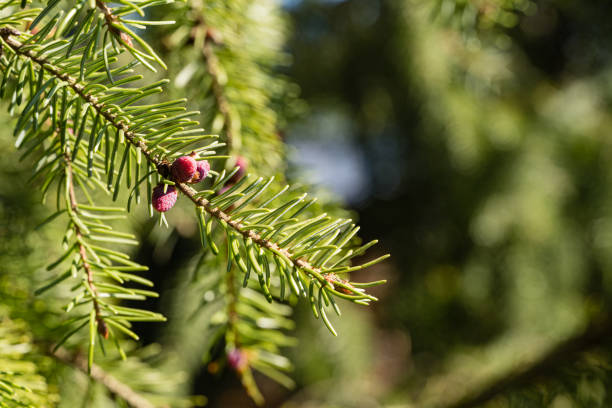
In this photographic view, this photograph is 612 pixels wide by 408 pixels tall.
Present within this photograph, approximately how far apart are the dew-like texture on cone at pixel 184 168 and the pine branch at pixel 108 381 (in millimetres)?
224

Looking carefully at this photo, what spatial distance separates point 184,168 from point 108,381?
0.76 ft

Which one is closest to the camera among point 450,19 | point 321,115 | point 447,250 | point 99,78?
point 99,78

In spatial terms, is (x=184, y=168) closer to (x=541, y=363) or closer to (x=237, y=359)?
(x=237, y=359)

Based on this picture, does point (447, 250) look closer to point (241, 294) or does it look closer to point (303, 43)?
point (303, 43)

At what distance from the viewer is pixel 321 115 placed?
1.38m

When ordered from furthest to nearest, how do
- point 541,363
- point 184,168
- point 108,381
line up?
point 541,363, point 108,381, point 184,168

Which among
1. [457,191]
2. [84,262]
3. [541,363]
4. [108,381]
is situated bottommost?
[457,191]

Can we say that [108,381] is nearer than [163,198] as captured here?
No

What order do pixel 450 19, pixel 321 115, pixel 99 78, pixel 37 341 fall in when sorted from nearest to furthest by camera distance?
pixel 99 78, pixel 37 341, pixel 450 19, pixel 321 115

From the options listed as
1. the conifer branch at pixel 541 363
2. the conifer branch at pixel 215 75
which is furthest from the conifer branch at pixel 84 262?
the conifer branch at pixel 541 363

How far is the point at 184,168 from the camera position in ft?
0.64

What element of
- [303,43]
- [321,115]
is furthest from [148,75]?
[321,115]

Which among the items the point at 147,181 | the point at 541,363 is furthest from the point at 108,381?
the point at 541,363

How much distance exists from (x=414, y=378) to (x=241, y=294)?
83 centimetres
